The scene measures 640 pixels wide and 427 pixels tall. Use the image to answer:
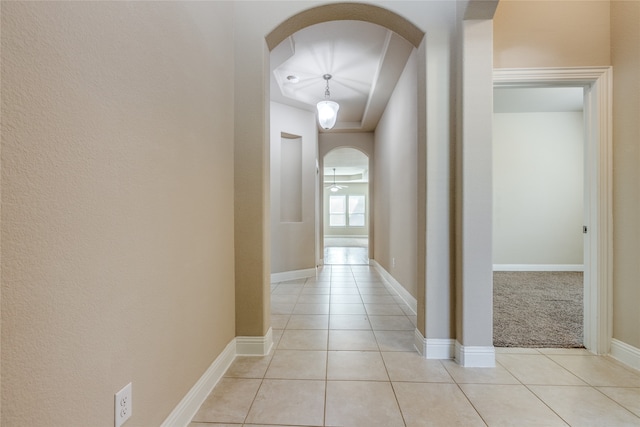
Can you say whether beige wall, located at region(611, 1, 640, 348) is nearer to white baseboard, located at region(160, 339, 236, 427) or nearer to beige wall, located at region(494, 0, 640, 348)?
beige wall, located at region(494, 0, 640, 348)

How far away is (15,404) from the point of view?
58cm

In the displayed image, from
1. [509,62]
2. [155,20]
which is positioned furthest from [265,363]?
[509,62]

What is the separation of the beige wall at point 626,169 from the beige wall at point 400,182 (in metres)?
1.35

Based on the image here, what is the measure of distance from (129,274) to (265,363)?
1213 mm

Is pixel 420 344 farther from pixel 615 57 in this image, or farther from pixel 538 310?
pixel 615 57

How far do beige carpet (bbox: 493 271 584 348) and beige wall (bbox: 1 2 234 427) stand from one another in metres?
2.34

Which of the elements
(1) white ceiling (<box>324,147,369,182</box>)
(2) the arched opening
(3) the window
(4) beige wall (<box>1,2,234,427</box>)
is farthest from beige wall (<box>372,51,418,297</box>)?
(3) the window

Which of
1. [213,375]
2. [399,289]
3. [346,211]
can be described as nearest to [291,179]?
[399,289]

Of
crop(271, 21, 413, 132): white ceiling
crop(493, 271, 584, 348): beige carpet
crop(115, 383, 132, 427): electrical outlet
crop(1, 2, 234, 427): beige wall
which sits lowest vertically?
crop(493, 271, 584, 348): beige carpet

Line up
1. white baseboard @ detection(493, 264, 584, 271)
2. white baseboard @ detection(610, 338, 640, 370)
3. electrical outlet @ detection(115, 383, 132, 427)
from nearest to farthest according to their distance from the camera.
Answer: electrical outlet @ detection(115, 383, 132, 427) → white baseboard @ detection(610, 338, 640, 370) → white baseboard @ detection(493, 264, 584, 271)

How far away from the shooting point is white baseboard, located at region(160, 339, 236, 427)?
3.84 feet

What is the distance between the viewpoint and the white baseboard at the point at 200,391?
1.17 m

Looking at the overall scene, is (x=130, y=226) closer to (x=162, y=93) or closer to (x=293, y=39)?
(x=162, y=93)

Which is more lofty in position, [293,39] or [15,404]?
[293,39]
